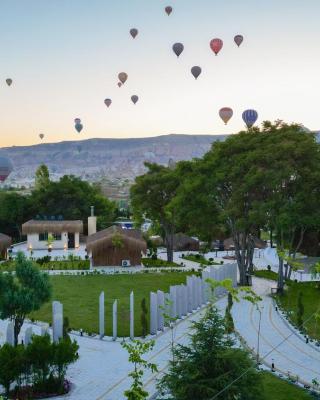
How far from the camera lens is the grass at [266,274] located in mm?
41688

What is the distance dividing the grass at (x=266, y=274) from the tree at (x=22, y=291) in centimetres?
2575

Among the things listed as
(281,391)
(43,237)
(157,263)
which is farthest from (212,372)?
(43,237)

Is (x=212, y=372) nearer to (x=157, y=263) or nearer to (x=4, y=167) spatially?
(x=157, y=263)

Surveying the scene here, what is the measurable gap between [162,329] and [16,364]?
31.0 ft

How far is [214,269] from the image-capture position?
31.5 m

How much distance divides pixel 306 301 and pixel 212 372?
20411 mm

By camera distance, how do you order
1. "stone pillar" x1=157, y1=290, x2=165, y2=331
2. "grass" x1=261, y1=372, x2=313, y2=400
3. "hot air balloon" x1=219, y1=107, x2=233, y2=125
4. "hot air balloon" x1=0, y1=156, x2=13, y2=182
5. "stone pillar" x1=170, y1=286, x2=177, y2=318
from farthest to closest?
1. "hot air balloon" x1=0, y1=156, x2=13, y2=182
2. "hot air balloon" x1=219, y1=107, x2=233, y2=125
3. "stone pillar" x1=170, y1=286, x2=177, y2=318
4. "stone pillar" x1=157, y1=290, x2=165, y2=331
5. "grass" x1=261, y1=372, x2=313, y2=400

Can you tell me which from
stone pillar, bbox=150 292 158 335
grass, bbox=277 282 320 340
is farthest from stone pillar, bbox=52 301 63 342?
grass, bbox=277 282 320 340

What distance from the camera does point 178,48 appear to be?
51156 mm

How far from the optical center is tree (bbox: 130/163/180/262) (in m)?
47.5

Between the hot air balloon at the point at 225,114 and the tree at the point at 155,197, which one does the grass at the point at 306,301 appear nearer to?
the tree at the point at 155,197

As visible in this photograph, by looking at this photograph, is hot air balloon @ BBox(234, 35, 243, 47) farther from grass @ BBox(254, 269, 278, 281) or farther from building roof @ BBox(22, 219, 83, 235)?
building roof @ BBox(22, 219, 83, 235)

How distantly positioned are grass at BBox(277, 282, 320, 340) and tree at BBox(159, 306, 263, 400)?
11.7m

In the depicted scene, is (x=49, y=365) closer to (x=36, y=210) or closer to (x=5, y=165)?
(x=5, y=165)
